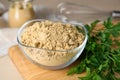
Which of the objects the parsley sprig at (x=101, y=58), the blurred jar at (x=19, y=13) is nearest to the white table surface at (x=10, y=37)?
the blurred jar at (x=19, y=13)

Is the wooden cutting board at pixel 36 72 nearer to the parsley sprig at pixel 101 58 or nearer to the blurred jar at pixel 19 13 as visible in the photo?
the parsley sprig at pixel 101 58

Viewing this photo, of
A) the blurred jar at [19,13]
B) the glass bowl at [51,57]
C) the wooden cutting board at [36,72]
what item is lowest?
the wooden cutting board at [36,72]

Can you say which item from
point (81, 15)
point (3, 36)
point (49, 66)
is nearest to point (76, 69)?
point (49, 66)

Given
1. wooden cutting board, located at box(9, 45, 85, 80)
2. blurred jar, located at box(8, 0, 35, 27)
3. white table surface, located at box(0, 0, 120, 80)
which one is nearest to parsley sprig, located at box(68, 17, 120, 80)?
wooden cutting board, located at box(9, 45, 85, 80)

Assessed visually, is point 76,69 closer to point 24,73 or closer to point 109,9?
point 24,73

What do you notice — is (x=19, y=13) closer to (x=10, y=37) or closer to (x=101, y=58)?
(x=10, y=37)

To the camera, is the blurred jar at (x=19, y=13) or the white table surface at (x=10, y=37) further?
the blurred jar at (x=19, y=13)

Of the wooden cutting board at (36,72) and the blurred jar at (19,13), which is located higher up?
the blurred jar at (19,13)
